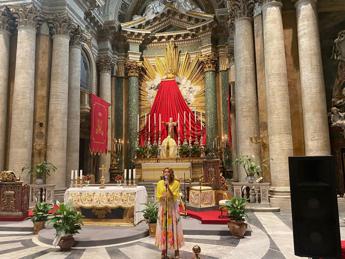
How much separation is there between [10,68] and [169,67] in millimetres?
9845

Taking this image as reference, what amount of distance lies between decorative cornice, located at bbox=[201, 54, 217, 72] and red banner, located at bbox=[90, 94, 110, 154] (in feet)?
21.6

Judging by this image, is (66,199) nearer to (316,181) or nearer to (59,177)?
(59,177)

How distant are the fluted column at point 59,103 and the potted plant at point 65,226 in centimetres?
705

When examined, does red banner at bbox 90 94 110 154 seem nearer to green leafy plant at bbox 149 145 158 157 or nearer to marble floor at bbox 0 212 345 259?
green leafy plant at bbox 149 145 158 157

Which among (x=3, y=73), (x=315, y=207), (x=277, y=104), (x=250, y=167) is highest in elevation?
(x=3, y=73)

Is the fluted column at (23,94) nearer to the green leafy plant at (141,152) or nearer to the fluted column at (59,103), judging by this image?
the fluted column at (59,103)

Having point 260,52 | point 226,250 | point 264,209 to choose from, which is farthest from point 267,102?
point 226,250

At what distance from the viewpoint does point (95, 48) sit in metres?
18.7

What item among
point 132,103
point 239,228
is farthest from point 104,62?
point 239,228

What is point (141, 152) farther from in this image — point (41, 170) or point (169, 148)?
point (41, 170)

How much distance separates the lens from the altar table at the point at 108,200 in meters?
7.91

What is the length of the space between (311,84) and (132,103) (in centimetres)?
1212

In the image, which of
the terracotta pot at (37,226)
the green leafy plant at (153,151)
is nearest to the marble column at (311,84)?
the terracotta pot at (37,226)

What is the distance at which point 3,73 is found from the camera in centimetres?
1284
